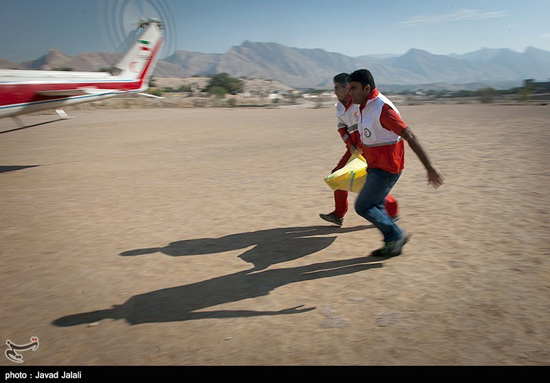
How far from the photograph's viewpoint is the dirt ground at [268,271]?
293 cm

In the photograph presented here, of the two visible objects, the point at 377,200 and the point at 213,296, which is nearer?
the point at 213,296

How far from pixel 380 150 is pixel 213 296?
2157mm

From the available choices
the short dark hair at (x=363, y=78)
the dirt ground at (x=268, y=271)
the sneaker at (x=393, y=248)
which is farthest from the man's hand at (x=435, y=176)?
the short dark hair at (x=363, y=78)

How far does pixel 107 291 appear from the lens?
3924 mm

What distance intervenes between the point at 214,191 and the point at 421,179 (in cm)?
410

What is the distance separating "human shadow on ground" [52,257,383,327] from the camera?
3.42 m

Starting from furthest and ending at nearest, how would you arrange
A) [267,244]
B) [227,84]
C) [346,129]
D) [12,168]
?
[227,84] → [12,168] → [346,129] → [267,244]

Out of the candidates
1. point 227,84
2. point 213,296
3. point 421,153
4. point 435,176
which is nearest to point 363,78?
point 421,153

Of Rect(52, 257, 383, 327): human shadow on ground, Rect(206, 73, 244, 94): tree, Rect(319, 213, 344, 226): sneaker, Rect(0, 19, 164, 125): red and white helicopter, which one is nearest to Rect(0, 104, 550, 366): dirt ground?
Rect(52, 257, 383, 327): human shadow on ground

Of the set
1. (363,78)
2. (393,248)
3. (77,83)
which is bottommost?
(393,248)

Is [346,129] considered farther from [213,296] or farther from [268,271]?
[213,296]

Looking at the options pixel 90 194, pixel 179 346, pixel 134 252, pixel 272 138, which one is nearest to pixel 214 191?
pixel 90 194

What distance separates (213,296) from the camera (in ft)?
12.3

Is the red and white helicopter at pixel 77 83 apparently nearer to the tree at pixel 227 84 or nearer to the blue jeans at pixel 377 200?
the blue jeans at pixel 377 200
